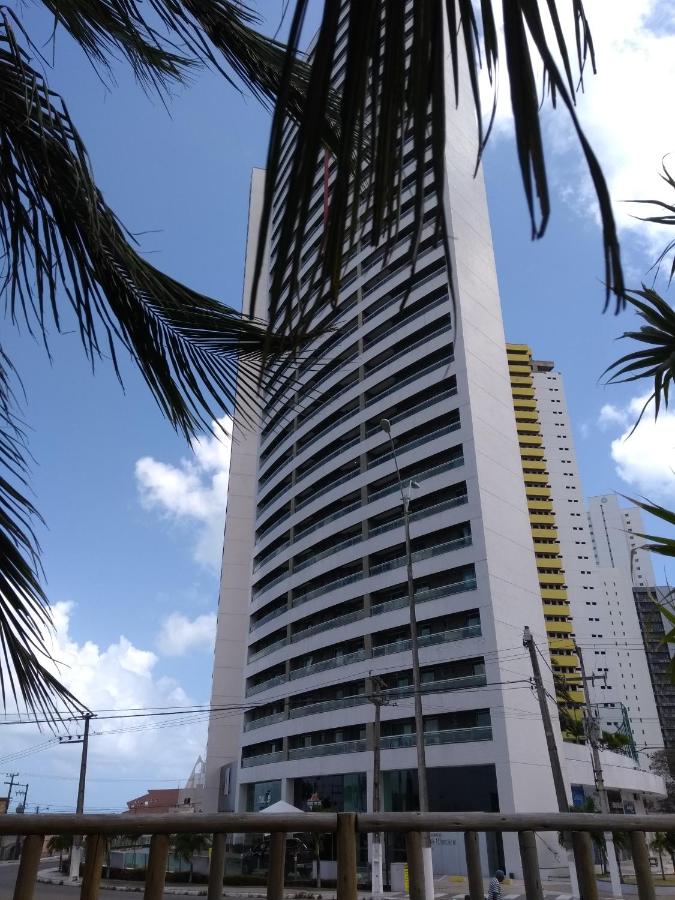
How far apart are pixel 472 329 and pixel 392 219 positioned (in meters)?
37.9

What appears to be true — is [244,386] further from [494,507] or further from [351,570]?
[351,570]

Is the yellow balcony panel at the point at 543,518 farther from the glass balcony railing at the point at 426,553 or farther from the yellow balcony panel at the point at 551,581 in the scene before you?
the glass balcony railing at the point at 426,553

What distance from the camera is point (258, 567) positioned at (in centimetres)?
4769

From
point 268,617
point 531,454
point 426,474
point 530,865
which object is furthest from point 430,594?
point 531,454

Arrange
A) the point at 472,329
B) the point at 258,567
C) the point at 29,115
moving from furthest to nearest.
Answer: the point at 258,567 → the point at 472,329 → the point at 29,115

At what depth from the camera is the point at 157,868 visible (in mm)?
2146

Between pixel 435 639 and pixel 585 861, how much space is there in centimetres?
2932

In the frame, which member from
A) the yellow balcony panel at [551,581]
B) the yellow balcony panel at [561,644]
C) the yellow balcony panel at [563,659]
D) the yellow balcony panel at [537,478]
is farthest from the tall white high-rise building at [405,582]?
the yellow balcony panel at [537,478]

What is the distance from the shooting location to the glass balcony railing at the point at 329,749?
3153 cm

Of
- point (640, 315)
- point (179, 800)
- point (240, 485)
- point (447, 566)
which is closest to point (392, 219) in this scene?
point (640, 315)

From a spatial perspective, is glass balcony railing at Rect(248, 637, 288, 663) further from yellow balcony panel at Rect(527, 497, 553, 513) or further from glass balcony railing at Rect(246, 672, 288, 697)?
yellow balcony panel at Rect(527, 497, 553, 513)

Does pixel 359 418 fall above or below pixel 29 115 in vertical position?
above

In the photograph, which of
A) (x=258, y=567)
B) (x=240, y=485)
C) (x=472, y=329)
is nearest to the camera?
(x=472, y=329)

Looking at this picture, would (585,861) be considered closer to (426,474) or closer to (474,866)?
(474,866)
